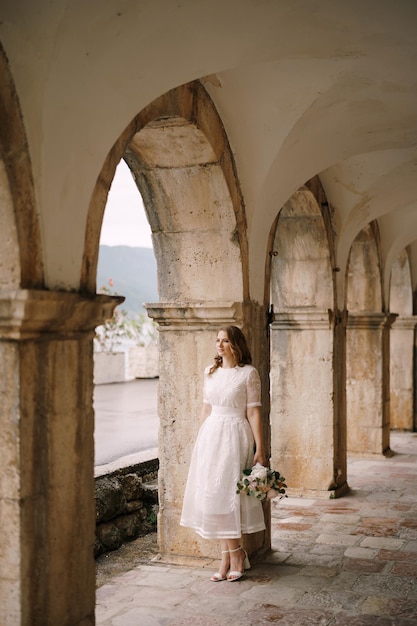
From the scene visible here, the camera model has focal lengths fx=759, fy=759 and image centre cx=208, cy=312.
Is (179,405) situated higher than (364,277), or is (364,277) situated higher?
(364,277)

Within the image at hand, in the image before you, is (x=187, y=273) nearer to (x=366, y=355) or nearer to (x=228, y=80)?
(x=228, y=80)

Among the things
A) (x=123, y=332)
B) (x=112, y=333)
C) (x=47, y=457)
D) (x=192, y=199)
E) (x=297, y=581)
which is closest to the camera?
(x=47, y=457)

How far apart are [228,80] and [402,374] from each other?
842cm

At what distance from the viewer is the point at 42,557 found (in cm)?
284

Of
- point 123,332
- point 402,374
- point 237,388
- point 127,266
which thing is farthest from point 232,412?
point 127,266

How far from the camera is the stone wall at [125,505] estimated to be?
5531mm

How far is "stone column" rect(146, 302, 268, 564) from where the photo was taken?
4961mm

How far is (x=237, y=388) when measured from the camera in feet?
14.5

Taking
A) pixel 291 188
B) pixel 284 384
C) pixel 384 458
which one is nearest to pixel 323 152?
pixel 291 188

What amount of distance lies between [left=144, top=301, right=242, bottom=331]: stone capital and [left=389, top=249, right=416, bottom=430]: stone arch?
7.48m

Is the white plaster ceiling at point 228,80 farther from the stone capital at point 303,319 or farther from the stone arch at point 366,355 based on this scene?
the stone arch at point 366,355

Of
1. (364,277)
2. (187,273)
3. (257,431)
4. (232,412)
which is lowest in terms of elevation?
(257,431)

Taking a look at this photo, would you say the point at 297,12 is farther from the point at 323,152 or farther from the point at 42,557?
the point at 42,557

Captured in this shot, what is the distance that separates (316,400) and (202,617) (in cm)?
348
